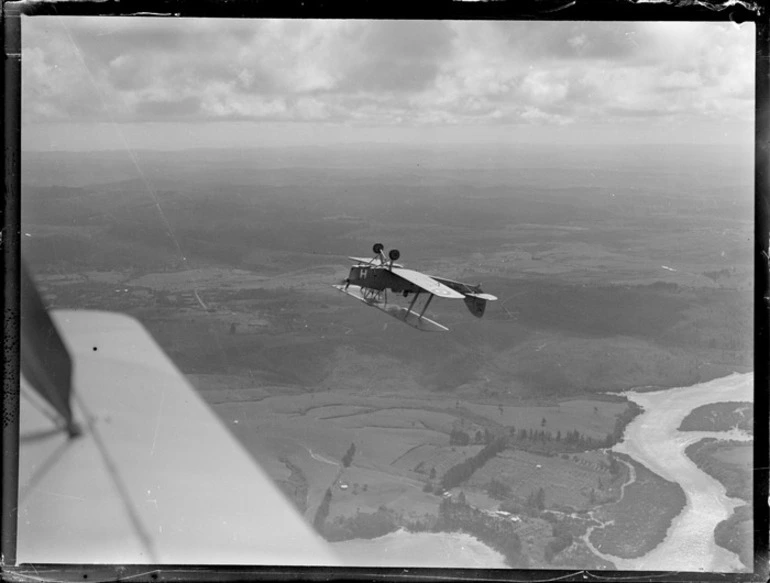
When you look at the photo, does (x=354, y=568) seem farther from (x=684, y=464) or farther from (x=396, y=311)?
(x=684, y=464)

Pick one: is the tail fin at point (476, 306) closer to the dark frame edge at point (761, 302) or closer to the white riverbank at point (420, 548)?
the dark frame edge at point (761, 302)

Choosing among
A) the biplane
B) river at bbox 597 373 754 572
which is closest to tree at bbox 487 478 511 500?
river at bbox 597 373 754 572

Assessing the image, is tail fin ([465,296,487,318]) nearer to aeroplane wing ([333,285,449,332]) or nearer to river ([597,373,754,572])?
aeroplane wing ([333,285,449,332])

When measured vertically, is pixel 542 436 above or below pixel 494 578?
above

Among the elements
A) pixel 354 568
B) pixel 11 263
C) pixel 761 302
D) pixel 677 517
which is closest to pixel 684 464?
pixel 677 517

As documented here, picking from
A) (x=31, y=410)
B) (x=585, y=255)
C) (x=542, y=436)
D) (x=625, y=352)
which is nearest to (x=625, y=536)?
(x=542, y=436)

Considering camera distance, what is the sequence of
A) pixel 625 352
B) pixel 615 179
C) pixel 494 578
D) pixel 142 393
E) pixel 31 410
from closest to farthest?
pixel 494 578, pixel 31 410, pixel 142 393, pixel 615 179, pixel 625 352

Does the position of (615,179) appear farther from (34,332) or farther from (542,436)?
(34,332)
